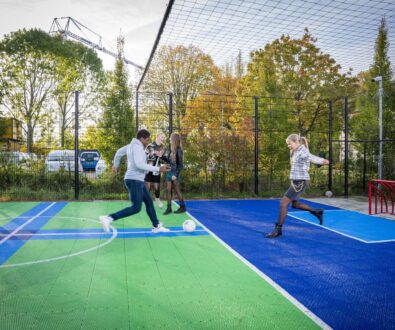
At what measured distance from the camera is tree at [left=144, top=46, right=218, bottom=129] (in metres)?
22.3

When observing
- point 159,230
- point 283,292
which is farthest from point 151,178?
point 283,292

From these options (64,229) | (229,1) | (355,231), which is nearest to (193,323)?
(64,229)

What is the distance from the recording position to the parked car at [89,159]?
1107cm

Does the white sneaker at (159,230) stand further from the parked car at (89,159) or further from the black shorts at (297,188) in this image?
the parked car at (89,159)

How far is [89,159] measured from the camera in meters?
11.3

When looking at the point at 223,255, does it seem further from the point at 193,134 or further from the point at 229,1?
the point at 193,134

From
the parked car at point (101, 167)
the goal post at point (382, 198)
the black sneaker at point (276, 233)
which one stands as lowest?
the black sneaker at point (276, 233)

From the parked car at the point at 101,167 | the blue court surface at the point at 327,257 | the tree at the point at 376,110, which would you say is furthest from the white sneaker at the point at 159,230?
the tree at the point at 376,110

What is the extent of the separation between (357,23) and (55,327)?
26.4 ft

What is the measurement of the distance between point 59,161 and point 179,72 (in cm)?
1357

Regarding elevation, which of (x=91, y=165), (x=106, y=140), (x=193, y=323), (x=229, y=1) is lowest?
(x=193, y=323)

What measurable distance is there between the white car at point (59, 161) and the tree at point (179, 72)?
1230 centimetres

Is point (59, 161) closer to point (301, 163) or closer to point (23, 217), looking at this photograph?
point (23, 217)

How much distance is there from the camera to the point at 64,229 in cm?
616
